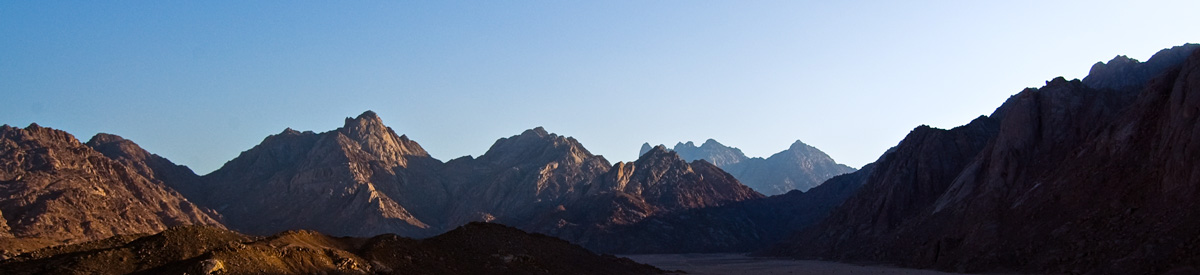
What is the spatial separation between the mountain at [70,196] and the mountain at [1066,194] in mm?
84966

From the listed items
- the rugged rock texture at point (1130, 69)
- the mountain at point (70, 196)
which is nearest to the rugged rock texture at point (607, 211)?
the mountain at point (70, 196)

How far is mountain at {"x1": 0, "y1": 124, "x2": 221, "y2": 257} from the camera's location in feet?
350

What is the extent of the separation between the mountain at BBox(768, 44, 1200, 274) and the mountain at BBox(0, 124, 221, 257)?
85.0m

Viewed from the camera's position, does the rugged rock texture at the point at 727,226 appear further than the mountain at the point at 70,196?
Yes

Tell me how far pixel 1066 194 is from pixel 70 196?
11932cm

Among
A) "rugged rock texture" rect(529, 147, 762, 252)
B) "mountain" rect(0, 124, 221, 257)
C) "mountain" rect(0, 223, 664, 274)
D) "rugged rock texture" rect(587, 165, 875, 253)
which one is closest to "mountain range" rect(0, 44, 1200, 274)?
"mountain" rect(0, 223, 664, 274)

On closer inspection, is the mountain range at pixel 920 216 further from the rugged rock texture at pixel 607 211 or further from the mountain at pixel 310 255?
the rugged rock texture at pixel 607 211

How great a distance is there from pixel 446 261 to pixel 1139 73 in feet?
335

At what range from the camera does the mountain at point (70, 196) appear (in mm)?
Result: 106812

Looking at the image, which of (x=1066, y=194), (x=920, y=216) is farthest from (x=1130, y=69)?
(x=1066, y=194)

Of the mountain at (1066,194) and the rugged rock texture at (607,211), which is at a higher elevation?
the rugged rock texture at (607,211)

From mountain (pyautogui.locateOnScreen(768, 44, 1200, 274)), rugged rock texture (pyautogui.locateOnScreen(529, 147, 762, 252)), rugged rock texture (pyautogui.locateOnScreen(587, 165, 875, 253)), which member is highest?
rugged rock texture (pyautogui.locateOnScreen(529, 147, 762, 252))

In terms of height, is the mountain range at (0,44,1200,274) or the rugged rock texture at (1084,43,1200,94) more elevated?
the rugged rock texture at (1084,43,1200,94)

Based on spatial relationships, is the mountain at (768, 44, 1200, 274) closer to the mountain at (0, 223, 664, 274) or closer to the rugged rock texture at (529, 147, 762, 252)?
the mountain at (0, 223, 664, 274)
